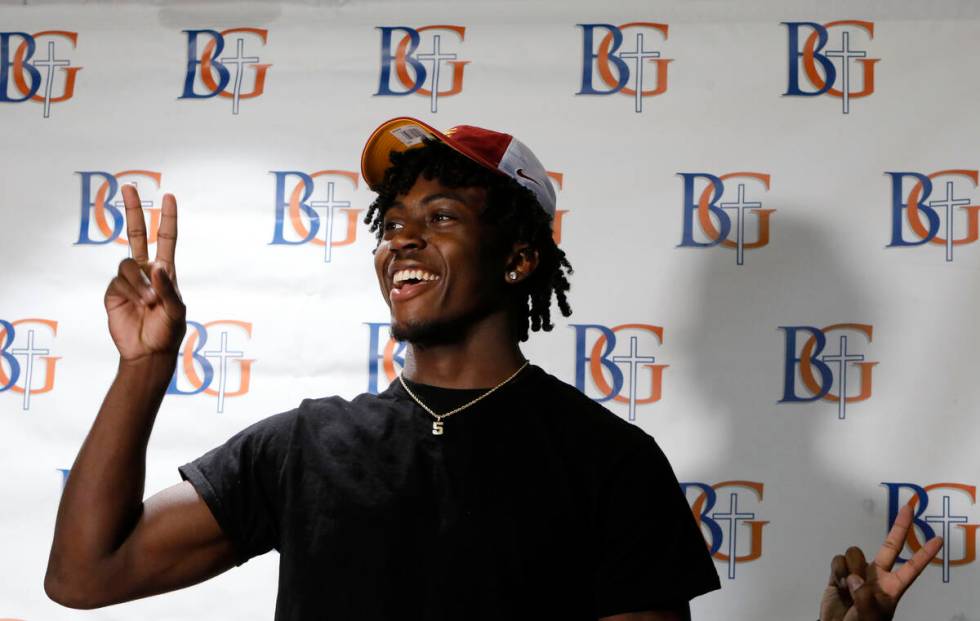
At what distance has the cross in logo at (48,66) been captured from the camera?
216 cm

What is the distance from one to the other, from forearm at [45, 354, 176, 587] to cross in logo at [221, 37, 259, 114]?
41.0 inches

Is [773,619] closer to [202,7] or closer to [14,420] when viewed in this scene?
[14,420]

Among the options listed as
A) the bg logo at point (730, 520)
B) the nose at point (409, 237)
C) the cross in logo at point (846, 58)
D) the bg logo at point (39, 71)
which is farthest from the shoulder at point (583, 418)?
the bg logo at point (39, 71)

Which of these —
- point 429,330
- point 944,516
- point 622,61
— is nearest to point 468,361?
point 429,330

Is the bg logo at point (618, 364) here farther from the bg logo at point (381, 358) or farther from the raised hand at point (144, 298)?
the raised hand at point (144, 298)

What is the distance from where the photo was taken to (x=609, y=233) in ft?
6.48

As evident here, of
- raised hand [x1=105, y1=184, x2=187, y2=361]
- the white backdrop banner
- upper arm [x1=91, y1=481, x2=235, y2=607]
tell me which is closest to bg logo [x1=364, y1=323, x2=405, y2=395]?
the white backdrop banner

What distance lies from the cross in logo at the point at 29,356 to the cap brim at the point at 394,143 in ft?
3.01

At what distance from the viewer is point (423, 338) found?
1.39m

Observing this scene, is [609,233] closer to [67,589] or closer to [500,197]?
[500,197]

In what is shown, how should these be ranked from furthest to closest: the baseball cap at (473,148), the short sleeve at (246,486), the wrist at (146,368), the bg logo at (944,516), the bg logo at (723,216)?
the bg logo at (723,216)
the bg logo at (944,516)
the baseball cap at (473,148)
the short sleeve at (246,486)
the wrist at (146,368)

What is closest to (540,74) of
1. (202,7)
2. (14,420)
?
(202,7)

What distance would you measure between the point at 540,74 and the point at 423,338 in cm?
85

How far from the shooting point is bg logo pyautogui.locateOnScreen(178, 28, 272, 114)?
83.5 inches
